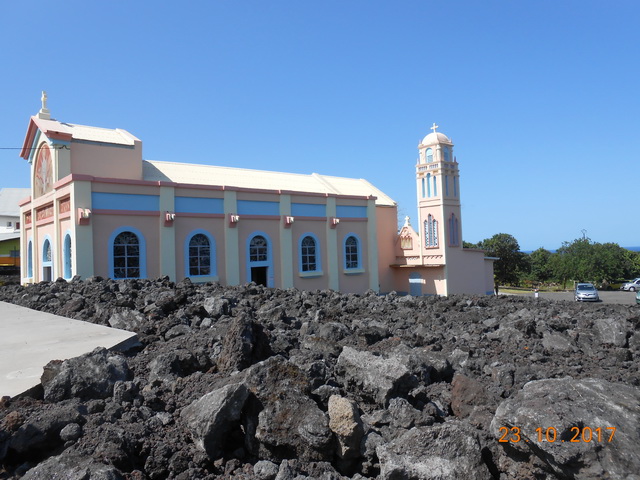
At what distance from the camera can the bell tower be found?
24547mm

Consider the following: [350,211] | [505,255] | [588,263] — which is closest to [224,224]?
Result: [350,211]

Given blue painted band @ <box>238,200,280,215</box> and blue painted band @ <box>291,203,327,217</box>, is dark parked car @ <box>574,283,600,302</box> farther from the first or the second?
blue painted band @ <box>238,200,280,215</box>

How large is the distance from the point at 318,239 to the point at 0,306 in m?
13.4

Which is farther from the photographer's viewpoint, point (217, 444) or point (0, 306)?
point (0, 306)

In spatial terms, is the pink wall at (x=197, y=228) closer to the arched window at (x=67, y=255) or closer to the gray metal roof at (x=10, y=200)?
the arched window at (x=67, y=255)

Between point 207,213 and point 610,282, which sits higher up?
point 207,213

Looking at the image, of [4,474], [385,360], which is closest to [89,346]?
[4,474]

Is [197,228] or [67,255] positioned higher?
[197,228]

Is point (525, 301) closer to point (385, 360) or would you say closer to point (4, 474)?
point (385, 360)

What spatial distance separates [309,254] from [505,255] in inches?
1056

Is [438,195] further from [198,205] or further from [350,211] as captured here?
[198,205]

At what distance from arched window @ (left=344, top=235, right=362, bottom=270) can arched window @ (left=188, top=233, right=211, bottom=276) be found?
6.93 meters

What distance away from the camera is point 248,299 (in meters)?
9.40

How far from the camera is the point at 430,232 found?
81.9ft
